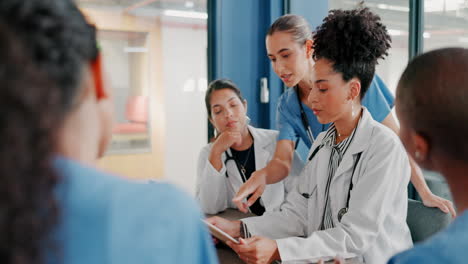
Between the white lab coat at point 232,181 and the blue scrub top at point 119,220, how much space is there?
1435 millimetres

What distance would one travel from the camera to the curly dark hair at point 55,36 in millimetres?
383

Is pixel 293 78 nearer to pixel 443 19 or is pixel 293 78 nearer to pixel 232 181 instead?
pixel 232 181

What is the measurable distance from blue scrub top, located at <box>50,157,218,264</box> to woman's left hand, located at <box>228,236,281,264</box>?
78 cm

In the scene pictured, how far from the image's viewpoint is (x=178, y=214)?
45 cm

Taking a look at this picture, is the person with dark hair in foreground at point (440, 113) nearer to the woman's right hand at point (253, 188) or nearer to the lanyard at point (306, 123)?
the woman's right hand at point (253, 188)

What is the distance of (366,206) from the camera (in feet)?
4.14

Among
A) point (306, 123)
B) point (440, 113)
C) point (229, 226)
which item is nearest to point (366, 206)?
point (229, 226)

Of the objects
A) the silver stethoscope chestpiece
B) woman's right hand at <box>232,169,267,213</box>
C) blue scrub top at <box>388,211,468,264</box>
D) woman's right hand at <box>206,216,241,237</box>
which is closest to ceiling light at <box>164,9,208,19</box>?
woman's right hand at <box>232,169,267,213</box>

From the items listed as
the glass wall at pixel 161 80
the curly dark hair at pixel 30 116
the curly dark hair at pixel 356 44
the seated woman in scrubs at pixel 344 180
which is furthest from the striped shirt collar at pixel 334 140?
A: the glass wall at pixel 161 80

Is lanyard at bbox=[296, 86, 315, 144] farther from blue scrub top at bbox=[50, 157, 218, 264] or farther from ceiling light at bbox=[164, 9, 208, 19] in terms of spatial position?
blue scrub top at bbox=[50, 157, 218, 264]

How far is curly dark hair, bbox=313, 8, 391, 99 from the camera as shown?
4.81 ft

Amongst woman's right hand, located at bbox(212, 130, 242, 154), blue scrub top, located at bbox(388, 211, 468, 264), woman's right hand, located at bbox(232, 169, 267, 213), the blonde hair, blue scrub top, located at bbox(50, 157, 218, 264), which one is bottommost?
woman's right hand, located at bbox(232, 169, 267, 213)

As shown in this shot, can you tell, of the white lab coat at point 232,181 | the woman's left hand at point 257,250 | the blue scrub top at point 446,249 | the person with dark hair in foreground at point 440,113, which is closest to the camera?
the blue scrub top at point 446,249

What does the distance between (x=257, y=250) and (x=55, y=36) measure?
953 mm
